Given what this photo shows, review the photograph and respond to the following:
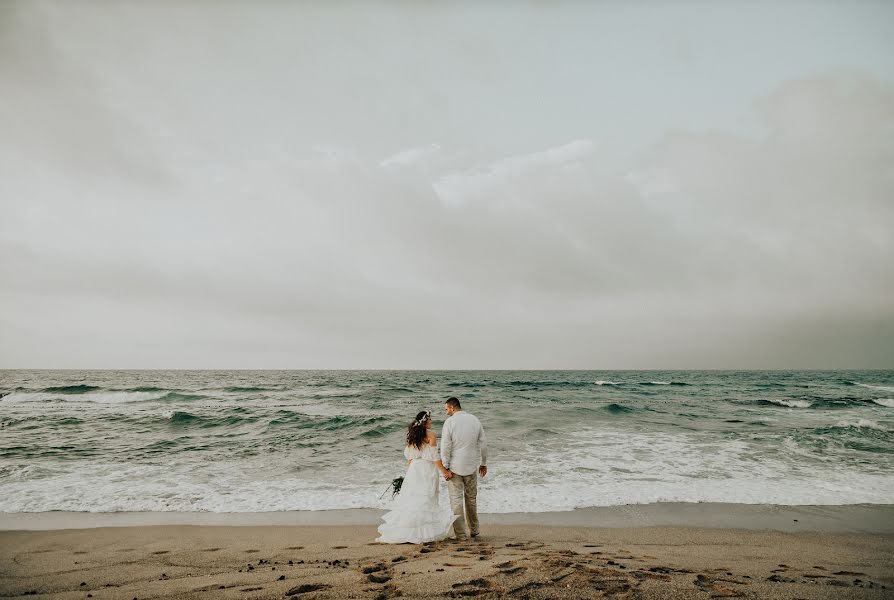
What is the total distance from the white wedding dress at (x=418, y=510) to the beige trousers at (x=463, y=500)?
0.14 meters

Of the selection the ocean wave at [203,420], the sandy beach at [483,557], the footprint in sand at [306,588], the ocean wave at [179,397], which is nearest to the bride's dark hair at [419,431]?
the sandy beach at [483,557]

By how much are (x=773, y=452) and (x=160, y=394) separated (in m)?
39.4

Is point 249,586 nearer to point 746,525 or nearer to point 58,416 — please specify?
point 746,525

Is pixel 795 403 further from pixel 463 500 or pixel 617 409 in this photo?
pixel 463 500

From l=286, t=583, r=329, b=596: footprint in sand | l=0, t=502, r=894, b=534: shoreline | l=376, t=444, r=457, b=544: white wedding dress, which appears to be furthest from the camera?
l=0, t=502, r=894, b=534: shoreline

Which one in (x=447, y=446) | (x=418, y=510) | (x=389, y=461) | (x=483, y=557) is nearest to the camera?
(x=483, y=557)

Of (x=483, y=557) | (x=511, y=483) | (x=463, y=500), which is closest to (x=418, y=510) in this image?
(x=463, y=500)

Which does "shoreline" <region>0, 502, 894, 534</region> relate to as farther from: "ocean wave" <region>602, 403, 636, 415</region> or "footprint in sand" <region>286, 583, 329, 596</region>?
"ocean wave" <region>602, 403, 636, 415</region>

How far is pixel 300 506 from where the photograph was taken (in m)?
8.80

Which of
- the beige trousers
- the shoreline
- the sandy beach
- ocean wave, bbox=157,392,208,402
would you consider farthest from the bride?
ocean wave, bbox=157,392,208,402

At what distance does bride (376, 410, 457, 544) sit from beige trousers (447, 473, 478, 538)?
109 millimetres

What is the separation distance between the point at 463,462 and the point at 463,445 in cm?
26

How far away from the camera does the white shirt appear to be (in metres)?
6.77

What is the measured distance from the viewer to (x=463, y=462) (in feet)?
22.2
